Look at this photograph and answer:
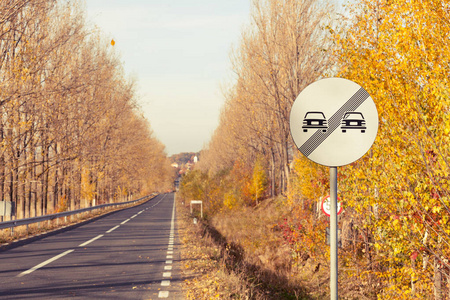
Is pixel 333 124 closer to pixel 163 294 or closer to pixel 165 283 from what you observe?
pixel 163 294

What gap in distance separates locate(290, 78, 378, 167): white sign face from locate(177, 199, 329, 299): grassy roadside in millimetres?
4757

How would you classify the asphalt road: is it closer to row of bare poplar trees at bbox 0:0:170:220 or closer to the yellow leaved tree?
the yellow leaved tree

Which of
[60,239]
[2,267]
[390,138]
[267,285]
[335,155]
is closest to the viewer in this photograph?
[335,155]

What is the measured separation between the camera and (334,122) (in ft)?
12.0

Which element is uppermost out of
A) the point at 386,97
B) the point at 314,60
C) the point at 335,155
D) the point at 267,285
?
the point at 314,60

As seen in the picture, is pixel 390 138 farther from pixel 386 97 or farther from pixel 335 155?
pixel 335 155

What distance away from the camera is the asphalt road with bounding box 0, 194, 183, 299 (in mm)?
8328

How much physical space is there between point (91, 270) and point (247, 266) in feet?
23.0

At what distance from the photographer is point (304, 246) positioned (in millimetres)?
18219

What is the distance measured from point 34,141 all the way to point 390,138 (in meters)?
23.5

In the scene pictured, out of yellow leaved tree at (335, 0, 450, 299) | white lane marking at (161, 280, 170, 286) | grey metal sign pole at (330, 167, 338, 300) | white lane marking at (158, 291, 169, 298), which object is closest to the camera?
grey metal sign pole at (330, 167, 338, 300)

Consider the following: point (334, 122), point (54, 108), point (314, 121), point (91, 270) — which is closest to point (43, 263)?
point (91, 270)

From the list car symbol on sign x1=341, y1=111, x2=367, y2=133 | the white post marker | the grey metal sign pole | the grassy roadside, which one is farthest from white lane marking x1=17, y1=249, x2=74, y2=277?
car symbol on sign x1=341, y1=111, x2=367, y2=133

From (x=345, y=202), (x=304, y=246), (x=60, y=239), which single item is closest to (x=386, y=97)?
(x=345, y=202)
